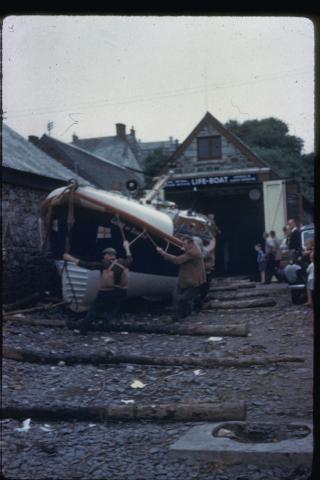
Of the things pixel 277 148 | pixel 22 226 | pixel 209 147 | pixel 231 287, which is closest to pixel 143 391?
pixel 22 226

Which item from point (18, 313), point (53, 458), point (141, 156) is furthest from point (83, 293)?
point (141, 156)

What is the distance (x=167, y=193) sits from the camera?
19500 mm

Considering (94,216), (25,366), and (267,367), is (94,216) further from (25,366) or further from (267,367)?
(267,367)

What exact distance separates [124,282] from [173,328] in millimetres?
1184

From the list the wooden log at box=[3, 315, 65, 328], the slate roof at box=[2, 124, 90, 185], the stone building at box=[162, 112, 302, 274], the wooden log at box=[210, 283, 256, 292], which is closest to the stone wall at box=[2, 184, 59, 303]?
the slate roof at box=[2, 124, 90, 185]

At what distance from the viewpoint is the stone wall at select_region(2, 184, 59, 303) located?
11.9 meters

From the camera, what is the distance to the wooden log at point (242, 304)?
37.0ft

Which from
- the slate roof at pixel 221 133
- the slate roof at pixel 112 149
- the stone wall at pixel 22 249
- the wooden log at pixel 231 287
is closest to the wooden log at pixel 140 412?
the stone wall at pixel 22 249

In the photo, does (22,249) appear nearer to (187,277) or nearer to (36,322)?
(36,322)

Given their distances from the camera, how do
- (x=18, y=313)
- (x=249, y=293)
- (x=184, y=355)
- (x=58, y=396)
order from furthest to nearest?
(x=249, y=293) < (x=18, y=313) < (x=184, y=355) < (x=58, y=396)

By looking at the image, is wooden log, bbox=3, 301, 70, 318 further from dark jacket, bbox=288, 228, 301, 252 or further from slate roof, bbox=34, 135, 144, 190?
slate roof, bbox=34, 135, 144, 190

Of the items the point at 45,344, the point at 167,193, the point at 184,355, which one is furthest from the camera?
the point at 167,193

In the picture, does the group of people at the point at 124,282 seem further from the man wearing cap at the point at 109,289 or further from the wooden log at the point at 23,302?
the wooden log at the point at 23,302

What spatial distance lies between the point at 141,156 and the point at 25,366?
25091 mm
